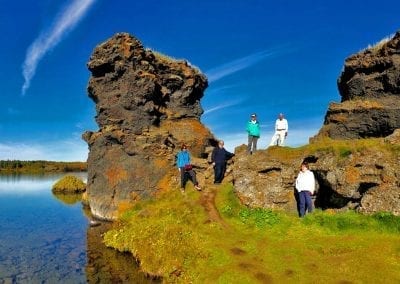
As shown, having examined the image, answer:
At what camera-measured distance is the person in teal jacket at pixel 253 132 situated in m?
36.5

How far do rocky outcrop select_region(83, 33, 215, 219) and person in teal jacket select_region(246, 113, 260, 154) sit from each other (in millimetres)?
11770

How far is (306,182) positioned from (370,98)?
1295 centimetres

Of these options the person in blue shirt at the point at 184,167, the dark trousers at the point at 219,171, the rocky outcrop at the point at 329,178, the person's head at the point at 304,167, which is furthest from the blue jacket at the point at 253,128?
the person's head at the point at 304,167

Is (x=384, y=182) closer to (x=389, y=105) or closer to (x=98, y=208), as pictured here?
(x=389, y=105)

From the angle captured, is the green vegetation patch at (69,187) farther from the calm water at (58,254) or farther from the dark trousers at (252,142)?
the dark trousers at (252,142)

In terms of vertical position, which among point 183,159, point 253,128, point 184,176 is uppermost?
point 253,128

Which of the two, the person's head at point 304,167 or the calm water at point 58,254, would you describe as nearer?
the calm water at point 58,254

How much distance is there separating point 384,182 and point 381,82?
1256 centimetres

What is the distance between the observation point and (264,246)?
2423cm

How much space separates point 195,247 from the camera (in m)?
24.8

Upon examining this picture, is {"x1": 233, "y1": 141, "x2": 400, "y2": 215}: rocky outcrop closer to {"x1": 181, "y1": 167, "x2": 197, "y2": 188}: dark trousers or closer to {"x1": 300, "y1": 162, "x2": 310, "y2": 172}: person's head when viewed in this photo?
{"x1": 300, "y1": 162, "x2": 310, "y2": 172}: person's head

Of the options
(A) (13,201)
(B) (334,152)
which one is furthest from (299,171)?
(A) (13,201)

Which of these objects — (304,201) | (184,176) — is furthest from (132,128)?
(304,201)

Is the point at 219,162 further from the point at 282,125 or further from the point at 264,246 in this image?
the point at 264,246
